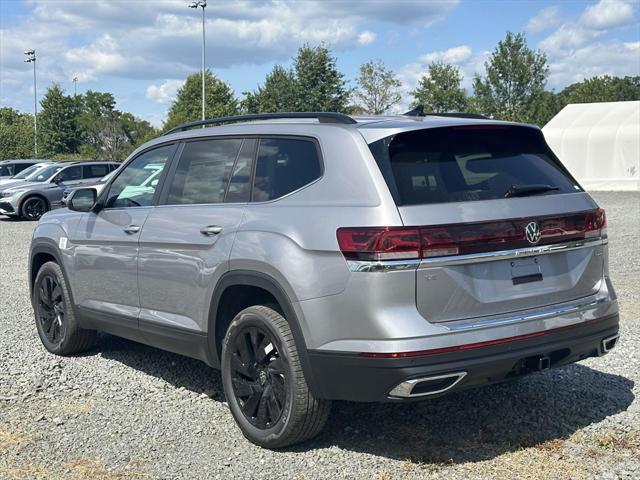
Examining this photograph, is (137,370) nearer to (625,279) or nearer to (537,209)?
(537,209)

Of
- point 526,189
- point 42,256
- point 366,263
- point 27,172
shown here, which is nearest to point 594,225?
point 526,189

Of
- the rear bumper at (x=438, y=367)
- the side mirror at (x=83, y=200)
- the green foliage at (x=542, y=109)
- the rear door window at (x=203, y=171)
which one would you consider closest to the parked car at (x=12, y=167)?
the side mirror at (x=83, y=200)

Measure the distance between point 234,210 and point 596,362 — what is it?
10.6 ft

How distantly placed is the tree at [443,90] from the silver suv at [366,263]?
5394 centimetres

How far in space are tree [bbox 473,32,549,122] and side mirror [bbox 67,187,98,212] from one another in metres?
43.3

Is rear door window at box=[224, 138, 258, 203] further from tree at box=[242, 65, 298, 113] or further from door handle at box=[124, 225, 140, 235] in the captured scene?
tree at box=[242, 65, 298, 113]

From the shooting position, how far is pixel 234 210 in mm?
4664

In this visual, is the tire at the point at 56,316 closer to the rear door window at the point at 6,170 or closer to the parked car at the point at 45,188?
the parked car at the point at 45,188

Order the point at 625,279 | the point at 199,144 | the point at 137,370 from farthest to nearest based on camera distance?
1. the point at 625,279
2. the point at 137,370
3. the point at 199,144

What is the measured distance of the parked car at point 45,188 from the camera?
71.6ft

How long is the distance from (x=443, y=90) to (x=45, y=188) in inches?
1604

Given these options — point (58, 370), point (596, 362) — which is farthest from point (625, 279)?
point (58, 370)

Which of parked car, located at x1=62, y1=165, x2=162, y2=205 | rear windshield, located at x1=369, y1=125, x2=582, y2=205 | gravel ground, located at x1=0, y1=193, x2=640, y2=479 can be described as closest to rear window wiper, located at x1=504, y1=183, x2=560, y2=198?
rear windshield, located at x1=369, y1=125, x2=582, y2=205

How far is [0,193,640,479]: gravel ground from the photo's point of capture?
4195 millimetres
